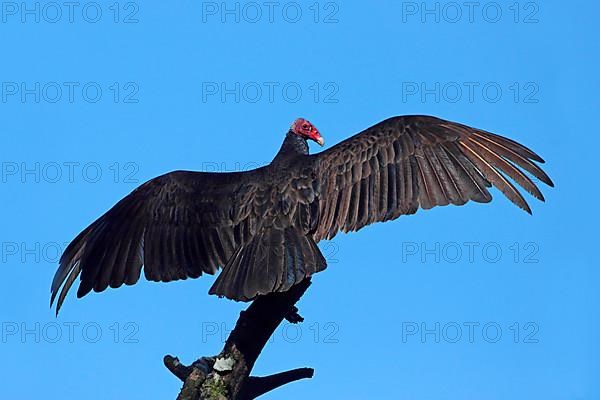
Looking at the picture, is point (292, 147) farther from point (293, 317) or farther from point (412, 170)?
point (293, 317)

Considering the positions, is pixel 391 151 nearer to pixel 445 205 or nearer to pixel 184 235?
pixel 445 205

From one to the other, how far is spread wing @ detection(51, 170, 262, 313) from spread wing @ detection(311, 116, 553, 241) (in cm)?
57

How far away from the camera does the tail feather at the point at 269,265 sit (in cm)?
604

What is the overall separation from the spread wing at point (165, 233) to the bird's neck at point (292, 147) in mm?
336

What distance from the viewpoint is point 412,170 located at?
6.87m

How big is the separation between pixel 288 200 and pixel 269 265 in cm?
57

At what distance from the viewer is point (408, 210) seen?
265 inches

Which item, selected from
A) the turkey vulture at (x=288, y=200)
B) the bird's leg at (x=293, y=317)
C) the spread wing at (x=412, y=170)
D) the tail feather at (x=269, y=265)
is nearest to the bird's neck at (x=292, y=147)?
the turkey vulture at (x=288, y=200)

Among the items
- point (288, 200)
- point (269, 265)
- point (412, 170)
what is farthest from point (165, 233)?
point (412, 170)

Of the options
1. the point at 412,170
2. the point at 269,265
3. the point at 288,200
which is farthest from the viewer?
the point at 412,170

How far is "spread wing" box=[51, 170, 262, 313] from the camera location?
6.95 metres

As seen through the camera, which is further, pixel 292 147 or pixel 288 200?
pixel 292 147

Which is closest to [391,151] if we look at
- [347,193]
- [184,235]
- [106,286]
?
[347,193]

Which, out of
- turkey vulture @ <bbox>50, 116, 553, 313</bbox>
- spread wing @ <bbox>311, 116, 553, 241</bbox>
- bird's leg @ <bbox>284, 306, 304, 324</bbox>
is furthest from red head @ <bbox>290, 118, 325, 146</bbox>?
bird's leg @ <bbox>284, 306, 304, 324</bbox>
